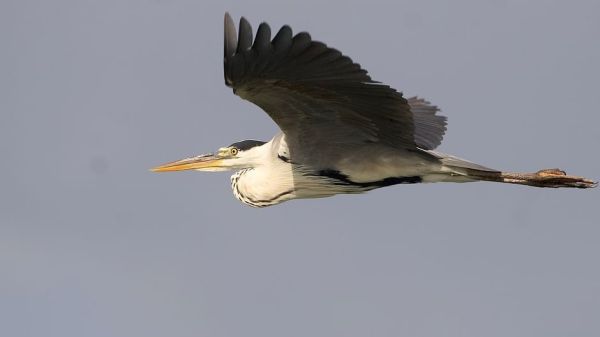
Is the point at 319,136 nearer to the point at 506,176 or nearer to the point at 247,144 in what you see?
the point at 247,144

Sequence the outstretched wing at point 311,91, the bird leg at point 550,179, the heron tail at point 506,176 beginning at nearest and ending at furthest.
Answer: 1. the outstretched wing at point 311,91
2. the heron tail at point 506,176
3. the bird leg at point 550,179

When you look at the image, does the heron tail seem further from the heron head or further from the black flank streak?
the heron head

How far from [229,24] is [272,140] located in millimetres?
1953

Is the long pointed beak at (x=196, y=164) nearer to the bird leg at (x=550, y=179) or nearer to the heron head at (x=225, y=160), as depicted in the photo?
the heron head at (x=225, y=160)

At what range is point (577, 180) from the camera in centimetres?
1022

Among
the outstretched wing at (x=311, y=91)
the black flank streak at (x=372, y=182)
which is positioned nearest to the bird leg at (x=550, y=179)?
the black flank streak at (x=372, y=182)

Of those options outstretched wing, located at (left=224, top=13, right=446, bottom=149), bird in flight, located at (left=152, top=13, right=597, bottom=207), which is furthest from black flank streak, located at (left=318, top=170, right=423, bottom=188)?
outstretched wing, located at (left=224, top=13, right=446, bottom=149)

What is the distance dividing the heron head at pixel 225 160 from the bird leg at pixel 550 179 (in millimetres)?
2148

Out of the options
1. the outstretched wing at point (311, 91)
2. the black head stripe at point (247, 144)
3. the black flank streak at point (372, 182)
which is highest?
the outstretched wing at point (311, 91)

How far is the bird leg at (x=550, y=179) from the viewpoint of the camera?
400 inches

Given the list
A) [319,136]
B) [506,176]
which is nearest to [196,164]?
[319,136]

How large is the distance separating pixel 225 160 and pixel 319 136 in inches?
50.7

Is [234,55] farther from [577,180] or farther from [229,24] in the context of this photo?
[577,180]

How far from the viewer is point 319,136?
376 inches
